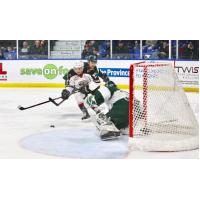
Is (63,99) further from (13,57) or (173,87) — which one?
(173,87)

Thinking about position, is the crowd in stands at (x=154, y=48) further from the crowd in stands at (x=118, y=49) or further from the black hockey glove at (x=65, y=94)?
the black hockey glove at (x=65, y=94)

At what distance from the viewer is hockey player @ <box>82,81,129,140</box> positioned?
12.8 ft

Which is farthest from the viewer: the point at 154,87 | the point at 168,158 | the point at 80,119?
the point at 80,119

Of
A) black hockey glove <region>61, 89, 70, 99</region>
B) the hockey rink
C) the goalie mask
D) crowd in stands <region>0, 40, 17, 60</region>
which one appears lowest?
the hockey rink

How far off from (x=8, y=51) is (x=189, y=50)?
1.23 metres

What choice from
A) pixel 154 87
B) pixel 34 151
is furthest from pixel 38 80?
pixel 154 87

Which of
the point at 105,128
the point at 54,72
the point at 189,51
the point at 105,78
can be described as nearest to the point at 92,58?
the point at 105,78

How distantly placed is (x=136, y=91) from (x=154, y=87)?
0.44 ft

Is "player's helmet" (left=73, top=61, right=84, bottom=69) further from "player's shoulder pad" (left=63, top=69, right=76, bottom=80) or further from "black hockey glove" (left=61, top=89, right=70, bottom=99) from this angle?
"black hockey glove" (left=61, top=89, right=70, bottom=99)

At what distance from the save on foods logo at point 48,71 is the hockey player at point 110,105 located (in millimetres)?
250

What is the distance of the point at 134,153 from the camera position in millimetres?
3594

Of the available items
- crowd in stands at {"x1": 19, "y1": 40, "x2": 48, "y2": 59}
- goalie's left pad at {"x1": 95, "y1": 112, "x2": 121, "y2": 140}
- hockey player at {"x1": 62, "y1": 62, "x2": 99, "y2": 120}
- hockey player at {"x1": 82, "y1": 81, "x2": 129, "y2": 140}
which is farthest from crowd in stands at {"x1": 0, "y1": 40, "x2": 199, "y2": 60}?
goalie's left pad at {"x1": 95, "y1": 112, "x2": 121, "y2": 140}

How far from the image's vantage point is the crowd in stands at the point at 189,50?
12.0 feet

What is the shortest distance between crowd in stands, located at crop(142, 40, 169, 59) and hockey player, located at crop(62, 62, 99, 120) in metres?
0.45
